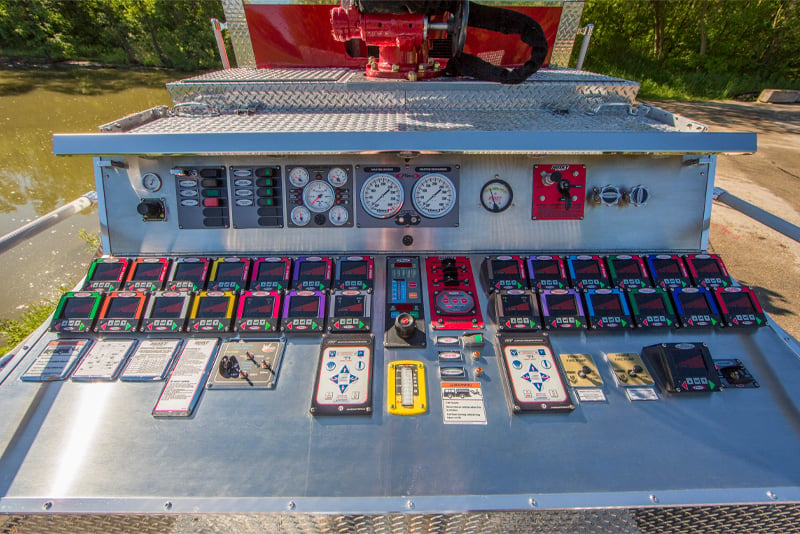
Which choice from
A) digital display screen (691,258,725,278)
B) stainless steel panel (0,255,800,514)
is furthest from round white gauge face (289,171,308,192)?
digital display screen (691,258,725,278)

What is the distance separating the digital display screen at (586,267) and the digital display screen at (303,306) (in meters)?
1.51

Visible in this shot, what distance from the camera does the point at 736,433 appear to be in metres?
1.81

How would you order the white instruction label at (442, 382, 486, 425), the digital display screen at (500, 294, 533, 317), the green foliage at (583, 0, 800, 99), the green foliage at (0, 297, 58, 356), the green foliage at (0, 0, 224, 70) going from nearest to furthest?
1. the white instruction label at (442, 382, 486, 425)
2. the digital display screen at (500, 294, 533, 317)
3. the green foliage at (0, 297, 58, 356)
4. the green foliage at (583, 0, 800, 99)
5. the green foliage at (0, 0, 224, 70)

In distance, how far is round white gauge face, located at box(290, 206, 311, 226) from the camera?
102 inches

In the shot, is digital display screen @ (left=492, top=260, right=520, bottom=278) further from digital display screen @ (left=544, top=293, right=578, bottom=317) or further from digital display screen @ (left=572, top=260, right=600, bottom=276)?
digital display screen @ (left=572, top=260, right=600, bottom=276)

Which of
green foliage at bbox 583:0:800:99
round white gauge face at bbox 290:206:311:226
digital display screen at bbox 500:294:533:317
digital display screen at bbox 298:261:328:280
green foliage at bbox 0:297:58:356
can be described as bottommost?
green foliage at bbox 0:297:58:356

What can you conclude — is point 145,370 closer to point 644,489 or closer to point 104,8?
point 644,489

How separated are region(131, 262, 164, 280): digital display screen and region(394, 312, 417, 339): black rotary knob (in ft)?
4.70

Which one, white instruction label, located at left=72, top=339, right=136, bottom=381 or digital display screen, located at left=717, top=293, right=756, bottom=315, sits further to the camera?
digital display screen, located at left=717, top=293, right=756, bottom=315

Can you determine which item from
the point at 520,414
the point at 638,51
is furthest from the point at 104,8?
the point at 520,414

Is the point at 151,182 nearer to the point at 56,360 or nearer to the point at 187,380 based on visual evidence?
the point at 56,360

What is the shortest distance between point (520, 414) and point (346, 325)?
0.97 meters

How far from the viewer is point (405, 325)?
2094 millimetres

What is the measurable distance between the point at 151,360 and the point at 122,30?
22.8 m
